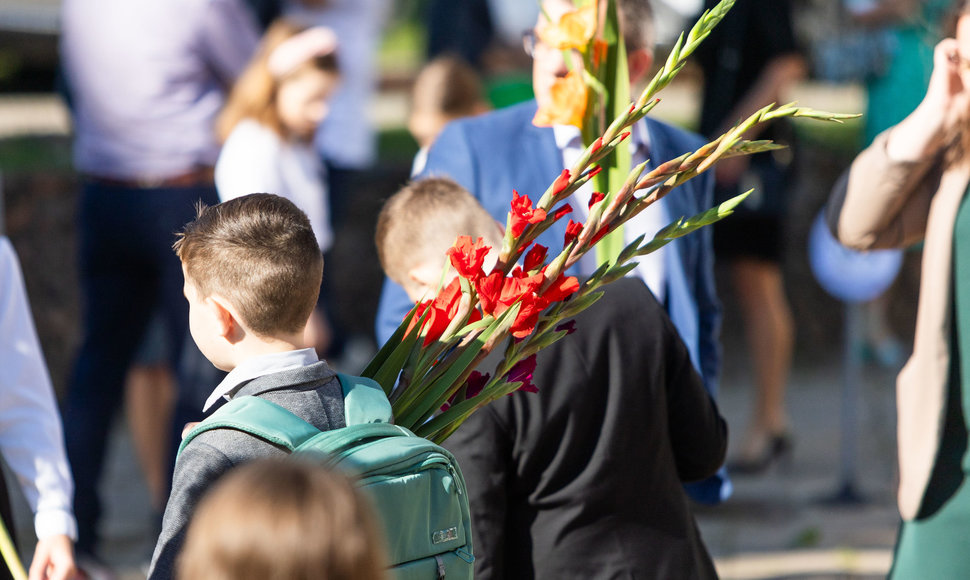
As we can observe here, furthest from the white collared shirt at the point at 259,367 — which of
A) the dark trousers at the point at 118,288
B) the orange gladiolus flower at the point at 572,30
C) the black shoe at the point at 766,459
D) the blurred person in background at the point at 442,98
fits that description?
the black shoe at the point at 766,459

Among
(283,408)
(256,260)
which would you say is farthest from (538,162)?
(283,408)

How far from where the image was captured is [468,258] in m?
1.70

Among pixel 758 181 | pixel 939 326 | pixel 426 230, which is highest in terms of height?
pixel 426 230

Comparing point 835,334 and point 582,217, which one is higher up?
point 582,217

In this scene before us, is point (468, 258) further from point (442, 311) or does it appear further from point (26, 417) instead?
point (26, 417)

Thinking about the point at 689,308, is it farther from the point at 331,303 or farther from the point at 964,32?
the point at 331,303

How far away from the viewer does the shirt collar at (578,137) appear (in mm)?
2734

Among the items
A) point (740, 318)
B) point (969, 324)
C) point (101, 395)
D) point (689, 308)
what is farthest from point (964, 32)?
point (740, 318)

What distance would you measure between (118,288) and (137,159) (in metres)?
0.45

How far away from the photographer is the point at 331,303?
15.6ft

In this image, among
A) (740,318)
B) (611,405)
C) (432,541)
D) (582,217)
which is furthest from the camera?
(740,318)

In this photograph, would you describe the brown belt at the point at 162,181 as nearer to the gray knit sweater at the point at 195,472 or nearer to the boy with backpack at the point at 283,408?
the boy with backpack at the point at 283,408

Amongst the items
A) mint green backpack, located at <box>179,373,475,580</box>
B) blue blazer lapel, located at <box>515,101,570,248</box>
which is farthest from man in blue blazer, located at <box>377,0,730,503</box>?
mint green backpack, located at <box>179,373,475,580</box>

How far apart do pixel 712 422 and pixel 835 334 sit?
491cm
